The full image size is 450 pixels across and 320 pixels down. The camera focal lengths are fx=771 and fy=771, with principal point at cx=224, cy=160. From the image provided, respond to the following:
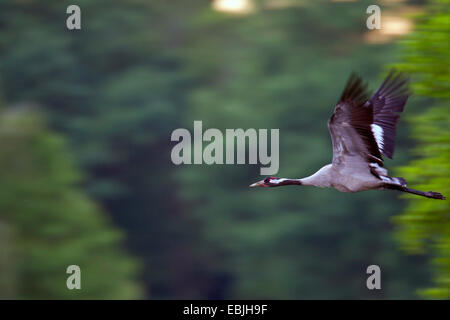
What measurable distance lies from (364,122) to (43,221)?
13.1 meters

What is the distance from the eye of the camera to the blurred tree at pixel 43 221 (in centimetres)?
1769

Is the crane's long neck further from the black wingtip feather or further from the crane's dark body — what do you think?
the black wingtip feather

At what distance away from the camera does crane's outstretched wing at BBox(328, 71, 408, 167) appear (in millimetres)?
6824

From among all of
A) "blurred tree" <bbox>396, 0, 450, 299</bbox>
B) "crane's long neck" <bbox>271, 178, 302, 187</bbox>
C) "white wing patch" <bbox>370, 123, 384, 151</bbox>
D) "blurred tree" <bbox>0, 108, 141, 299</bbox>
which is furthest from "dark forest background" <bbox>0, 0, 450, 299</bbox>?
"white wing patch" <bbox>370, 123, 384, 151</bbox>

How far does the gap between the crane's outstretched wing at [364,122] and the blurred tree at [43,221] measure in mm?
11110

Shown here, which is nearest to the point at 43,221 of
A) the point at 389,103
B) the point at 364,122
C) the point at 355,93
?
the point at 389,103

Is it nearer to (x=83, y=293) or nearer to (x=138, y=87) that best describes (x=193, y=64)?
(x=138, y=87)

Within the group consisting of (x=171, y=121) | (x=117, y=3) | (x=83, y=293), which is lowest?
(x=83, y=293)

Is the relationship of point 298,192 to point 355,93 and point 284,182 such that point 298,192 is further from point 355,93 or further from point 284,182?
point 355,93

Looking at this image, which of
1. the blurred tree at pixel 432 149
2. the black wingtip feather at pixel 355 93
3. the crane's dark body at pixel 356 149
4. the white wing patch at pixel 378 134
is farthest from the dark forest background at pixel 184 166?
the black wingtip feather at pixel 355 93

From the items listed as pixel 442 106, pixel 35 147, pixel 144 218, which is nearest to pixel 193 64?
pixel 144 218

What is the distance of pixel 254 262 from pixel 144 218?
6003 mm

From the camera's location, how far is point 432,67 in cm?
812

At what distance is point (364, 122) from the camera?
6.93 meters
